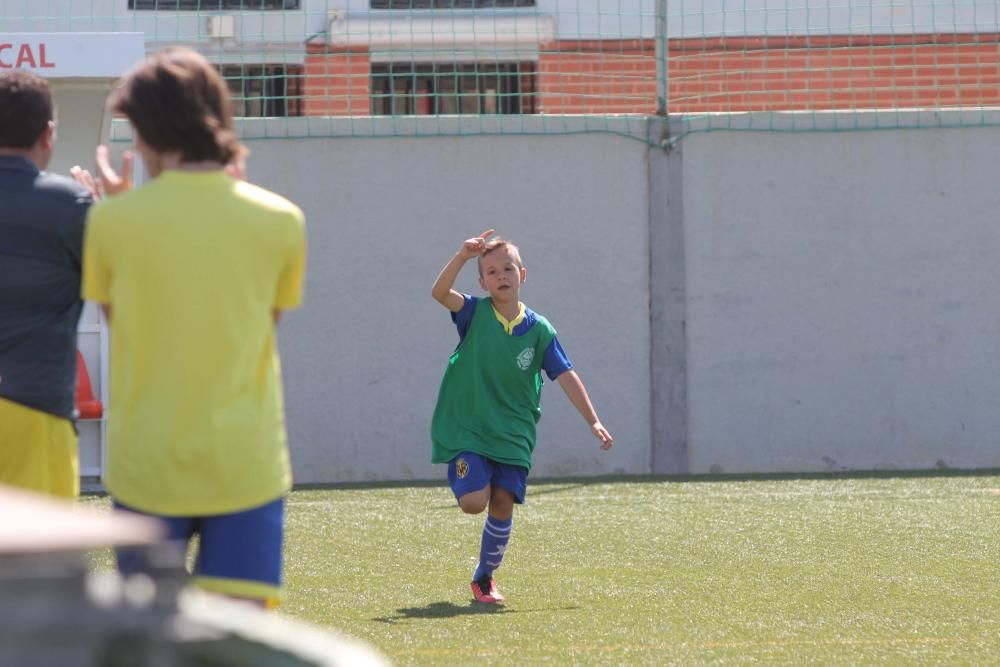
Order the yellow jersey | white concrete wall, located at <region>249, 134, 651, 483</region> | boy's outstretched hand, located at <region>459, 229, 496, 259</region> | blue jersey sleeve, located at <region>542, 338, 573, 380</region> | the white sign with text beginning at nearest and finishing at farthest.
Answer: the yellow jersey < boy's outstretched hand, located at <region>459, 229, 496, 259</region> < blue jersey sleeve, located at <region>542, 338, 573, 380</region> < the white sign with text < white concrete wall, located at <region>249, 134, 651, 483</region>

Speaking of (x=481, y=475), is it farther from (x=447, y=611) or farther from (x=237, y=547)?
(x=237, y=547)

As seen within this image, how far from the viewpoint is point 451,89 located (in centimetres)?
1138

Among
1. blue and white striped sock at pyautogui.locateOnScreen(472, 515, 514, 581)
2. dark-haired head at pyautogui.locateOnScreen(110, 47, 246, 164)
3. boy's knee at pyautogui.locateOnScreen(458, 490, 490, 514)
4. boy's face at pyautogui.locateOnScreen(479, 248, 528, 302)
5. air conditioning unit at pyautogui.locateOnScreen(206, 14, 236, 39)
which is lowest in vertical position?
blue and white striped sock at pyautogui.locateOnScreen(472, 515, 514, 581)

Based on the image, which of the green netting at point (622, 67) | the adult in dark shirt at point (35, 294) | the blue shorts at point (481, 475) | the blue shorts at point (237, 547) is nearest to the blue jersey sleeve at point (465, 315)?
the blue shorts at point (481, 475)

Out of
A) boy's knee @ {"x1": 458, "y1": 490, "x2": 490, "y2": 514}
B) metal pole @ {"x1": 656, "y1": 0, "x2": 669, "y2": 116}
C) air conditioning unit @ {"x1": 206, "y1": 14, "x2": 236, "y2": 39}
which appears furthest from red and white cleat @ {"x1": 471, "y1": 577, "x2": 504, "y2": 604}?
air conditioning unit @ {"x1": 206, "y1": 14, "x2": 236, "y2": 39}

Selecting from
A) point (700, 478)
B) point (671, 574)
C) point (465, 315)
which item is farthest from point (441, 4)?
point (671, 574)

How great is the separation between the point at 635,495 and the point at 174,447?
273 inches

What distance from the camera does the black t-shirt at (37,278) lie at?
141 inches

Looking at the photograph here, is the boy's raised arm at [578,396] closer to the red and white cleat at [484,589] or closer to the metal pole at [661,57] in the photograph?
the red and white cleat at [484,589]

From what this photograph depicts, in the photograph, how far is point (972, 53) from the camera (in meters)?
11.3

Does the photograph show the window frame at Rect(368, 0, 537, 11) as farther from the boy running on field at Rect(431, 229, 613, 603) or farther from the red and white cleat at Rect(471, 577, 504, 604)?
the red and white cleat at Rect(471, 577, 504, 604)

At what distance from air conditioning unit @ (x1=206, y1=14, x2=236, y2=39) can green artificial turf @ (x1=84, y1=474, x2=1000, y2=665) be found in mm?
3231

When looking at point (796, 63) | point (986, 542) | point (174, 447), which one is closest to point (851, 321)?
point (796, 63)

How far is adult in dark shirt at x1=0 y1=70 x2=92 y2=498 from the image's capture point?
3.58 meters
